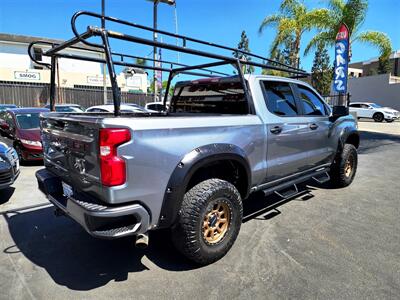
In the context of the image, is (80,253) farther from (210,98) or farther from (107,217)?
(210,98)

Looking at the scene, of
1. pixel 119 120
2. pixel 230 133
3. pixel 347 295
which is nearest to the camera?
pixel 119 120

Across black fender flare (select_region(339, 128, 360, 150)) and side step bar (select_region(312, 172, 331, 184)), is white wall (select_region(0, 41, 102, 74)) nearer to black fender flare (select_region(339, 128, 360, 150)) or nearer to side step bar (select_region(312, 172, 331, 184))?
black fender flare (select_region(339, 128, 360, 150))

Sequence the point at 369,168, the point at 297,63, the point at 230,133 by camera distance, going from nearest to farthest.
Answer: the point at 230,133
the point at 369,168
the point at 297,63

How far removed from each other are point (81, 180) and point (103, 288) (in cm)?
98

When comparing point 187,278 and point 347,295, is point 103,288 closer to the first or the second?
point 187,278

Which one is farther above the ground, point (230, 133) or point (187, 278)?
point (230, 133)

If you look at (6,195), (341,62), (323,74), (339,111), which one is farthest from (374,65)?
(6,195)

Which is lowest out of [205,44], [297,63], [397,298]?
[397,298]

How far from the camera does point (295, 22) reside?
1959 cm

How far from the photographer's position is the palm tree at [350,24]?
17406 millimetres

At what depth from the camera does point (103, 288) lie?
2869 mm

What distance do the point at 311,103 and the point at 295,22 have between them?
16.7 m

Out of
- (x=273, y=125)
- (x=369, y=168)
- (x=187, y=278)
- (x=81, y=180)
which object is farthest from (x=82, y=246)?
(x=369, y=168)

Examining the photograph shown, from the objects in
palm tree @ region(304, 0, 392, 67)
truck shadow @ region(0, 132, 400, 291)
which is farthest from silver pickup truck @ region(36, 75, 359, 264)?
palm tree @ region(304, 0, 392, 67)
